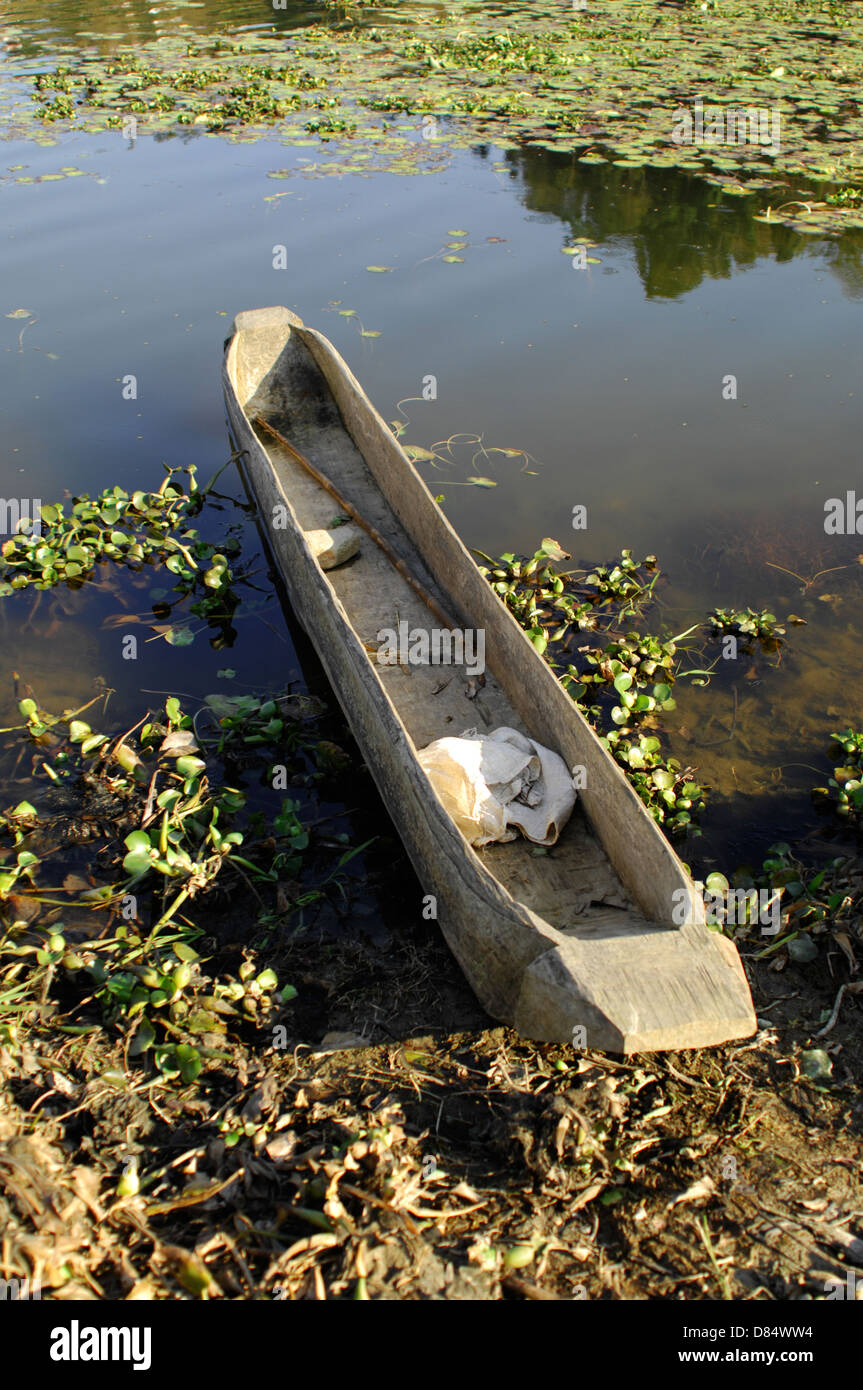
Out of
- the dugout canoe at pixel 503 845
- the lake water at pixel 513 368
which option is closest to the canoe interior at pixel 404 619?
the dugout canoe at pixel 503 845

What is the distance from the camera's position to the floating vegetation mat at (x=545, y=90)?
1002 centimetres

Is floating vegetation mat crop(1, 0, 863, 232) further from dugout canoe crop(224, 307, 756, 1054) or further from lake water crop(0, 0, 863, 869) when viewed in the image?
dugout canoe crop(224, 307, 756, 1054)

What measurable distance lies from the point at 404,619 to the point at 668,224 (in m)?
6.33

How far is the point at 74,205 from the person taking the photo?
9602 mm

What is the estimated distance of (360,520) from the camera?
526cm

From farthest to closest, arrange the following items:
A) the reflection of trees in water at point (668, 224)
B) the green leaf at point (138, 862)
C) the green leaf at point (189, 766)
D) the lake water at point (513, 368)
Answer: the reflection of trees in water at point (668, 224) → the lake water at point (513, 368) → the green leaf at point (189, 766) → the green leaf at point (138, 862)

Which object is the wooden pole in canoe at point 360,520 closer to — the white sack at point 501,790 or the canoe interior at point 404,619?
the canoe interior at point 404,619

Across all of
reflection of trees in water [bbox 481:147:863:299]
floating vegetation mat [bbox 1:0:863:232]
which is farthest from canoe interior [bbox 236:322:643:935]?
floating vegetation mat [bbox 1:0:863:232]

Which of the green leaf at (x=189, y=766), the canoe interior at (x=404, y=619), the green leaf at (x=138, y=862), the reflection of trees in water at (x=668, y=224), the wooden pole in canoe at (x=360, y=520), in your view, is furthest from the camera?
the reflection of trees in water at (x=668, y=224)

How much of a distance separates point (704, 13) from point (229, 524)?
14.4m

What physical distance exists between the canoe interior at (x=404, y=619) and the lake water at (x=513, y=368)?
0.45 meters

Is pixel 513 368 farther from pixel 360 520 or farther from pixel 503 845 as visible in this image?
pixel 503 845

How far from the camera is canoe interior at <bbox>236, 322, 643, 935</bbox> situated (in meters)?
3.17

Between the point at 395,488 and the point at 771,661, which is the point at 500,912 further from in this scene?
the point at 395,488
